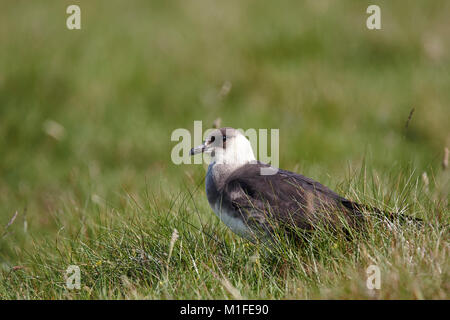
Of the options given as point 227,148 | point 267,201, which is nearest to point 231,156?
point 227,148

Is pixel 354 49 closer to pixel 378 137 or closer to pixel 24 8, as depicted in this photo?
pixel 378 137

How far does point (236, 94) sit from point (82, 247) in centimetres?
555

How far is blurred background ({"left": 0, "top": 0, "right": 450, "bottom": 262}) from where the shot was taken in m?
8.24

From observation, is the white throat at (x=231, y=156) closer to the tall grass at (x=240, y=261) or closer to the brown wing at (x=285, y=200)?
the brown wing at (x=285, y=200)

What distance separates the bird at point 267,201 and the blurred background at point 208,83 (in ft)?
8.72

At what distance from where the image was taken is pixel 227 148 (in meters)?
4.79

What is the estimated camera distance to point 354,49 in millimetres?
9852

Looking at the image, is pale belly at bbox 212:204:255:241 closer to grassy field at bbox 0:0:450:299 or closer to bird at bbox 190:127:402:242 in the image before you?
bird at bbox 190:127:402:242

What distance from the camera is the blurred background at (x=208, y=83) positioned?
8242 mm

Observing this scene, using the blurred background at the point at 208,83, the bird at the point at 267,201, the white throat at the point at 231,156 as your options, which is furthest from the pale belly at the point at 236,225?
the blurred background at the point at 208,83

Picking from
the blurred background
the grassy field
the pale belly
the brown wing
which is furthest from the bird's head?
the blurred background

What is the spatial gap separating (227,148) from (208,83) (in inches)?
186

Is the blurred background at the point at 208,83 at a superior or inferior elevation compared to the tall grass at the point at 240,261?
superior

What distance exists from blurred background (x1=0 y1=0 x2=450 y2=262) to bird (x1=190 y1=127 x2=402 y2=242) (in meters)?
2.66
